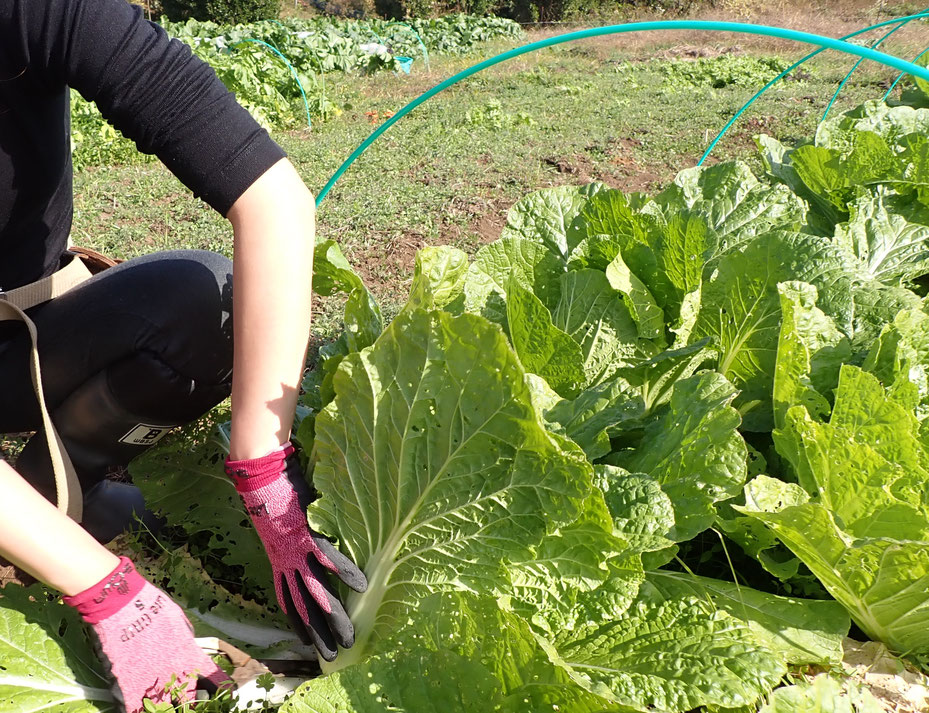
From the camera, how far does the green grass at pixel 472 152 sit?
18.2 ft

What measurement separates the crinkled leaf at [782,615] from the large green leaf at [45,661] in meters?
1.25

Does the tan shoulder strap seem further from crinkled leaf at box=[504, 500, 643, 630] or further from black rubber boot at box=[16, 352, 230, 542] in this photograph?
crinkled leaf at box=[504, 500, 643, 630]

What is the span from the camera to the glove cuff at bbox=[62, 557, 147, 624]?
1.55 metres

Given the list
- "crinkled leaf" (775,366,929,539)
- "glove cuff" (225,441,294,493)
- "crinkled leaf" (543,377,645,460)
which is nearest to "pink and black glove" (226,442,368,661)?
"glove cuff" (225,441,294,493)

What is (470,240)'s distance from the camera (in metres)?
5.45

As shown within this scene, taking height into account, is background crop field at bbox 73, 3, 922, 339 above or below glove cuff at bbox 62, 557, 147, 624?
below

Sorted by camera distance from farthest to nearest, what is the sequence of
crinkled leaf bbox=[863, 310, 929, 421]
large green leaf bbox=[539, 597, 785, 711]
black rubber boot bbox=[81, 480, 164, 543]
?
black rubber boot bbox=[81, 480, 164, 543] < crinkled leaf bbox=[863, 310, 929, 421] < large green leaf bbox=[539, 597, 785, 711]

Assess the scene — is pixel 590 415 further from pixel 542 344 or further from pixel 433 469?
pixel 433 469

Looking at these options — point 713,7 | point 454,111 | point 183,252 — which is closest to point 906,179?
point 183,252

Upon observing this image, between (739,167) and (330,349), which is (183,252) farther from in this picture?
(739,167)

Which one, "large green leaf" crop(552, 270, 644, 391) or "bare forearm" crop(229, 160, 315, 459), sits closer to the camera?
"bare forearm" crop(229, 160, 315, 459)

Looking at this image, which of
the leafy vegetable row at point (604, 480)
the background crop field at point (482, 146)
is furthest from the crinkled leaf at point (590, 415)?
the background crop field at point (482, 146)

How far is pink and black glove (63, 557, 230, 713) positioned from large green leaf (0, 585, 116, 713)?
9 cm

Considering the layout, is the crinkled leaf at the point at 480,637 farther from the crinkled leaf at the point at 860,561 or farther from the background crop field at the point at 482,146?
the background crop field at the point at 482,146
